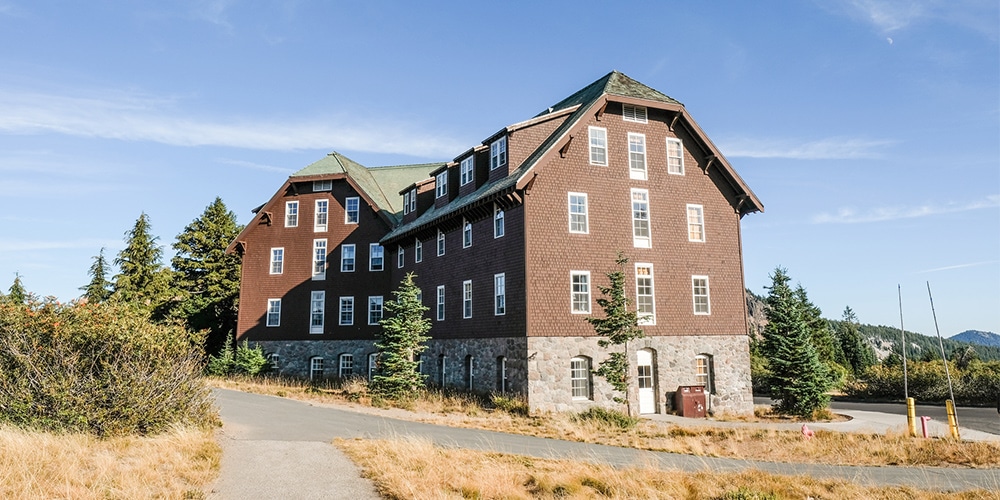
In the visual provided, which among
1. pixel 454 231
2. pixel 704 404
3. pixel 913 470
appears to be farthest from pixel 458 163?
pixel 913 470

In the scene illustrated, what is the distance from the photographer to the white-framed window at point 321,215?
126 ft

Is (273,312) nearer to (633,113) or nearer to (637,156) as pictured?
(637,156)

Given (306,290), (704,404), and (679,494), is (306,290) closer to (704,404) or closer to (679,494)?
(704,404)

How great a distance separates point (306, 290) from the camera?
37.8 m

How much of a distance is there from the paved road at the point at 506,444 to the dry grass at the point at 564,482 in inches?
33.2

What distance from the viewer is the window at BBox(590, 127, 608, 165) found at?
25.5 meters

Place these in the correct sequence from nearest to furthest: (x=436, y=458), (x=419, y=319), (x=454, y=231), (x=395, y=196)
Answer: (x=436, y=458) < (x=419, y=319) < (x=454, y=231) < (x=395, y=196)

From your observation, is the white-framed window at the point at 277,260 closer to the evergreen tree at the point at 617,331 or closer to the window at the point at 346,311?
the window at the point at 346,311

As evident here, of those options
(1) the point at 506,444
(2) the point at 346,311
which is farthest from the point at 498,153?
(2) the point at 346,311

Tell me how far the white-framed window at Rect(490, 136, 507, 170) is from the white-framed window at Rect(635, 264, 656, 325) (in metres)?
7.48

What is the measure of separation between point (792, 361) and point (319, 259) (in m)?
27.4

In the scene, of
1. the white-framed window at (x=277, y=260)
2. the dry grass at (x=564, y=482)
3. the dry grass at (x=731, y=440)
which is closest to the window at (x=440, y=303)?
the dry grass at (x=731, y=440)

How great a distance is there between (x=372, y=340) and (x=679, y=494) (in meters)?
29.1

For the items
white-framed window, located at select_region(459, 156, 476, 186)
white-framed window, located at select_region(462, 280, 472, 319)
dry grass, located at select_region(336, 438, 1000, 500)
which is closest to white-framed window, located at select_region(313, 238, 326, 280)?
white-framed window, located at select_region(459, 156, 476, 186)
